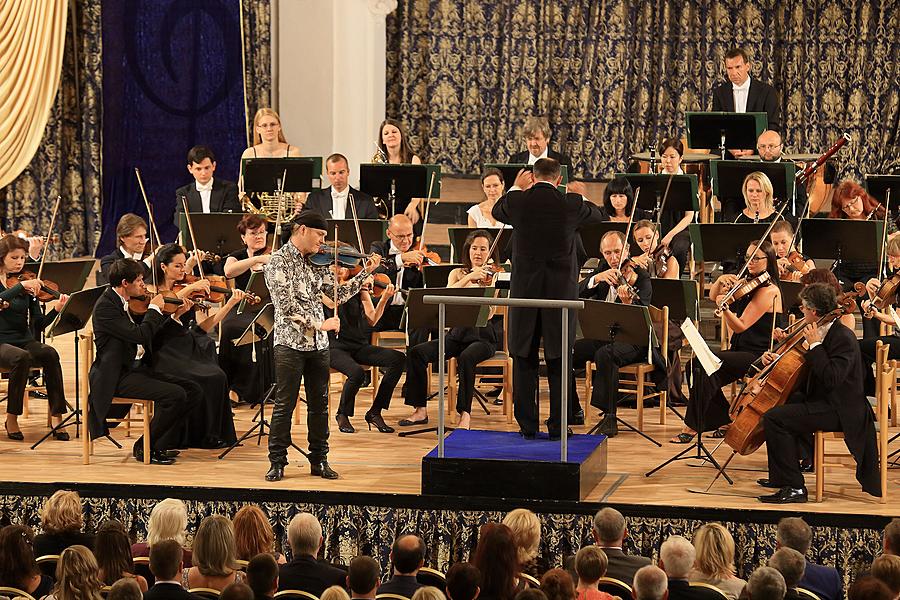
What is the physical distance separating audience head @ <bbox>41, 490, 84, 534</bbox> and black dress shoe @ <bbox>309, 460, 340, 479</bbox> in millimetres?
1580

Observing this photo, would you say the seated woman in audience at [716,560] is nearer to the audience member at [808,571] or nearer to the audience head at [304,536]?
the audience member at [808,571]

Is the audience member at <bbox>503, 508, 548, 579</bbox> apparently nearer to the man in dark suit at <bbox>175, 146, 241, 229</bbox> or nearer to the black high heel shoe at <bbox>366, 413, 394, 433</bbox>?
the black high heel shoe at <bbox>366, 413, 394, 433</bbox>

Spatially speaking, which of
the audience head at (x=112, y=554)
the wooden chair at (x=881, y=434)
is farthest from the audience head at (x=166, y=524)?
the wooden chair at (x=881, y=434)

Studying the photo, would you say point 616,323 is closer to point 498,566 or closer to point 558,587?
point 498,566

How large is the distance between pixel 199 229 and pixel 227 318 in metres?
0.56

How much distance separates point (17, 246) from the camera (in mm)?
7762

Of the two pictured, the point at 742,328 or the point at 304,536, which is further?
the point at 742,328

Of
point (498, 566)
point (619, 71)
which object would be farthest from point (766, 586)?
point (619, 71)

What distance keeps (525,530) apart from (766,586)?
3.80ft

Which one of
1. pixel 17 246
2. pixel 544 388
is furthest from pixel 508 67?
pixel 17 246

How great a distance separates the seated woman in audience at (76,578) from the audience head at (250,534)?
75 centimetres

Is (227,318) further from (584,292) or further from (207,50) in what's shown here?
(207,50)

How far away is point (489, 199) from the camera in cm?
903

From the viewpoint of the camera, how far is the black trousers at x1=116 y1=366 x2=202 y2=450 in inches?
284
